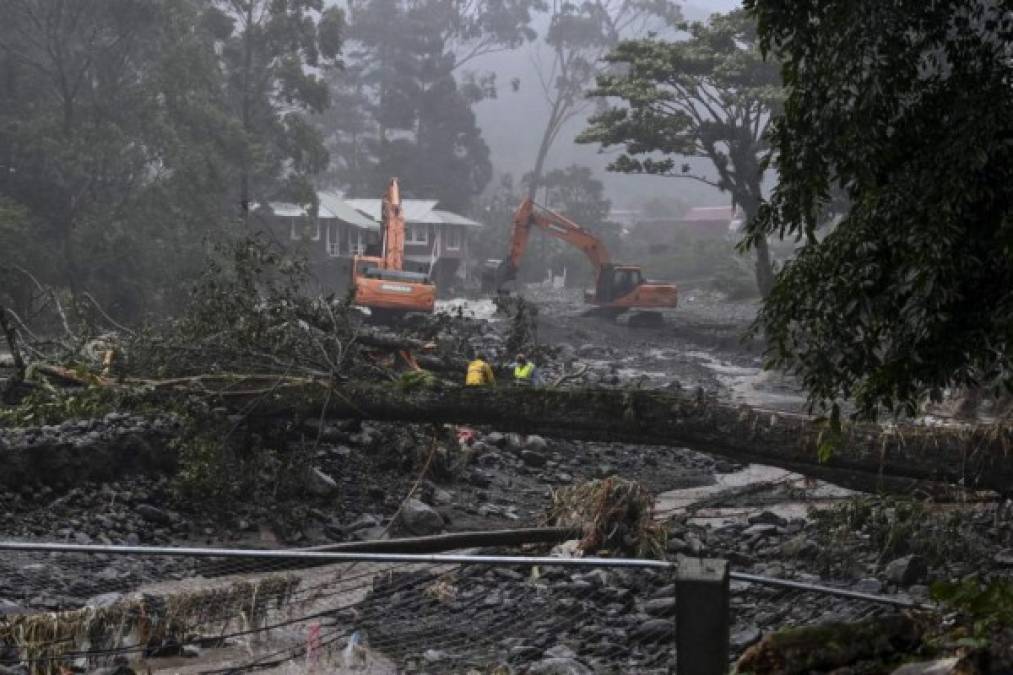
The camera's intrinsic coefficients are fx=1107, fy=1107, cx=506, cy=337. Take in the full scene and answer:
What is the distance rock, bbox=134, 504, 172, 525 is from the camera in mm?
9633

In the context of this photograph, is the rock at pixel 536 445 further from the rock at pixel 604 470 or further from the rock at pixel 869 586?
the rock at pixel 869 586

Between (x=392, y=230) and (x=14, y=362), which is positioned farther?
(x=392, y=230)

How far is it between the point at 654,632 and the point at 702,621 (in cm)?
282

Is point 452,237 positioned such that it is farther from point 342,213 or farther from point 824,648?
point 824,648

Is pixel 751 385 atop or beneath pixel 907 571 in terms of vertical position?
beneath

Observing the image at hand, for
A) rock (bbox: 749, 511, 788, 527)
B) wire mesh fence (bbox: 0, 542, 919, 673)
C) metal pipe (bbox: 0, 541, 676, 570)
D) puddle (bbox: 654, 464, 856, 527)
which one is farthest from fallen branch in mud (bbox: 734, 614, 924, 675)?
rock (bbox: 749, 511, 788, 527)

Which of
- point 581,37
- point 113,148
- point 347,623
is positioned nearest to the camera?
point 347,623

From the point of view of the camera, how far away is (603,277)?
29.6 metres

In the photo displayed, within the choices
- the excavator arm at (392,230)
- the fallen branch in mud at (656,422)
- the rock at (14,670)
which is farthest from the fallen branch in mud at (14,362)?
the excavator arm at (392,230)

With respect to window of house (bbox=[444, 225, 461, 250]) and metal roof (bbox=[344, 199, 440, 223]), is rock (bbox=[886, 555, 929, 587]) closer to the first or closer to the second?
metal roof (bbox=[344, 199, 440, 223])

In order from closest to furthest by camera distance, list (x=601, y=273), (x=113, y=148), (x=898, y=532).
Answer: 1. (x=898, y=532)
2. (x=113, y=148)
3. (x=601, y=273)

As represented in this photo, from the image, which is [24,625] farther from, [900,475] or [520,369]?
[520,369]

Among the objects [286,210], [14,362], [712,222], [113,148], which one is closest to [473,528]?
[14,362]

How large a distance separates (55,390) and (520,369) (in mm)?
5881
